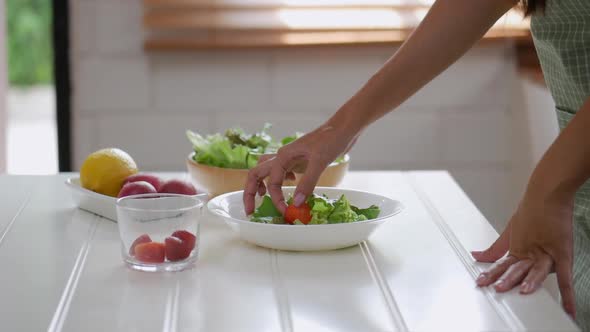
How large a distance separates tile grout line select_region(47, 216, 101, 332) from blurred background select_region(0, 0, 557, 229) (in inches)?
45.7

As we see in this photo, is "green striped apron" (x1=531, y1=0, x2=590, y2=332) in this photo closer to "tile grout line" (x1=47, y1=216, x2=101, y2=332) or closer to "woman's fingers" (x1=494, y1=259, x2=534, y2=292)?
"woman's fingers" (x1=494, y1=259, x2=534, y2=292)

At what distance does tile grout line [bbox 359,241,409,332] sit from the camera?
0.92 m

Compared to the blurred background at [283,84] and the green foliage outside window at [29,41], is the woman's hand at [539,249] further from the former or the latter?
the green foliage outside window at [29,41]

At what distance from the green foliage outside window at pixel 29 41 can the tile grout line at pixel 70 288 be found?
4943mm

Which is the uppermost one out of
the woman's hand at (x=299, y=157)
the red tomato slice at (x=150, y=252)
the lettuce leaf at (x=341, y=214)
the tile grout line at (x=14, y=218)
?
the woman's hand at (x=299, y=157)

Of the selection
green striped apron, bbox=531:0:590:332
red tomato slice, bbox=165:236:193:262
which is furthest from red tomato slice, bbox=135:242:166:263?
green striped apron, bbox=531:0:590:332

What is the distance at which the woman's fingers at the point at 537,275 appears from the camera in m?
0.98

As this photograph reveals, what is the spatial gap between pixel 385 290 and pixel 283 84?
4.85ft

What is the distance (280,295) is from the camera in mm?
1001

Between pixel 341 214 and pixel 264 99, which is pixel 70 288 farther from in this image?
pixel 264 99

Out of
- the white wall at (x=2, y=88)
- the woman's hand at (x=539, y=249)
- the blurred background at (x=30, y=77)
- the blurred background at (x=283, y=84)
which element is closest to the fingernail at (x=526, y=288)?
the woman's hand at (x=539, y=249)

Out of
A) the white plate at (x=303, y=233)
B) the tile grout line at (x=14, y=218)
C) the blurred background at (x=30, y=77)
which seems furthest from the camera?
the blurred background at (x=30, y=77)

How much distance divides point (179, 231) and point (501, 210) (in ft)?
5.41

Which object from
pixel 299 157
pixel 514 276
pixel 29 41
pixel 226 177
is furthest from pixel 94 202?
pixel 29 41
